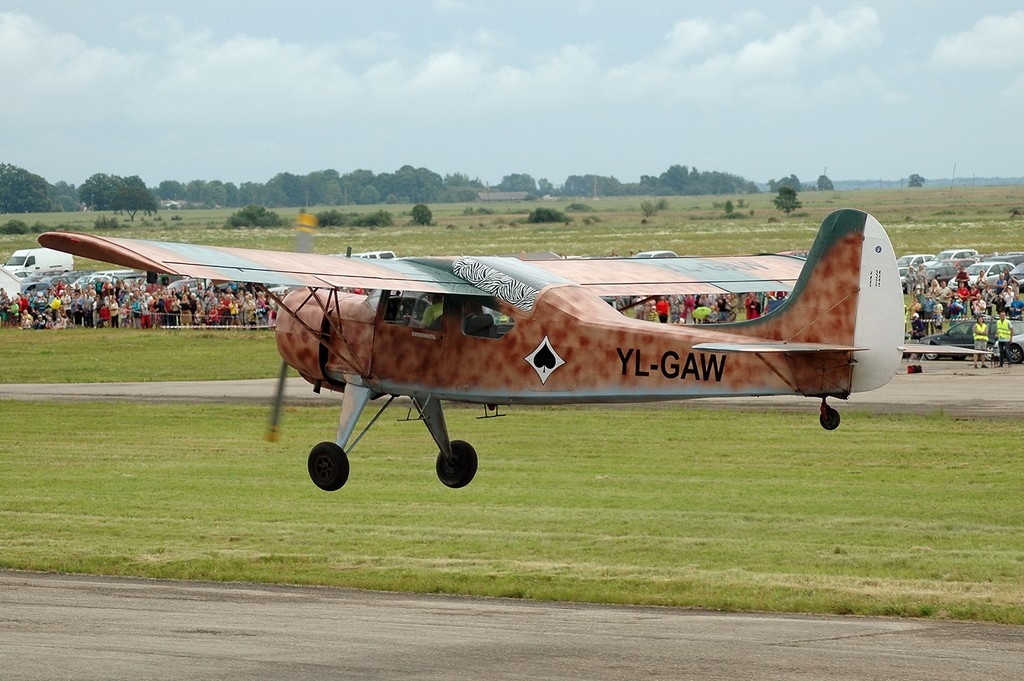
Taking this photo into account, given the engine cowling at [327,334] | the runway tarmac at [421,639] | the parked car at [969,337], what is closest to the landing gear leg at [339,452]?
the engine cowling at [327,334]

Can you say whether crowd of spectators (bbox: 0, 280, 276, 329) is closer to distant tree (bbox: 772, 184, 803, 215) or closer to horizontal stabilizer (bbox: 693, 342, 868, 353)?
horizontal stabilizer (bbox: 693, 342, 868, 353)

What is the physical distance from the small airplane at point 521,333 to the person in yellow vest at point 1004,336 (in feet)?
100

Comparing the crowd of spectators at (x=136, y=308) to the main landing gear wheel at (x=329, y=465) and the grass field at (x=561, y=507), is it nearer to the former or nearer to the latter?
the grass field at (x=561, y=507)

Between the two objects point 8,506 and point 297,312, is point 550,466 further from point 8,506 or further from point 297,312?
point 297,312

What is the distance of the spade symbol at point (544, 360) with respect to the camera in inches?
715

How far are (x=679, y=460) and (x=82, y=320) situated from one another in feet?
131

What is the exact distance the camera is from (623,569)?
78.9ft

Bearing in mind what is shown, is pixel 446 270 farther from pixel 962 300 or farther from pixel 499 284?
pixel 962 300

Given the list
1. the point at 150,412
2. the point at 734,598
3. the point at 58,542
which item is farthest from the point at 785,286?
the point at 150,412

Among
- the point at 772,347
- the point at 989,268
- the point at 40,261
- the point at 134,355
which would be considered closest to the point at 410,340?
the point at 772,347

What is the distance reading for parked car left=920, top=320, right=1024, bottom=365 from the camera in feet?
158

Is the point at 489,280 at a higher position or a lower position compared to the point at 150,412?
higher

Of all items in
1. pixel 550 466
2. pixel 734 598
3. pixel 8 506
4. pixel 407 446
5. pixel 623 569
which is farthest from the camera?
pixel 407 446

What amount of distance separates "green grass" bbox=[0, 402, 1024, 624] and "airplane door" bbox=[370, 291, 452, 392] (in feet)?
16.1
